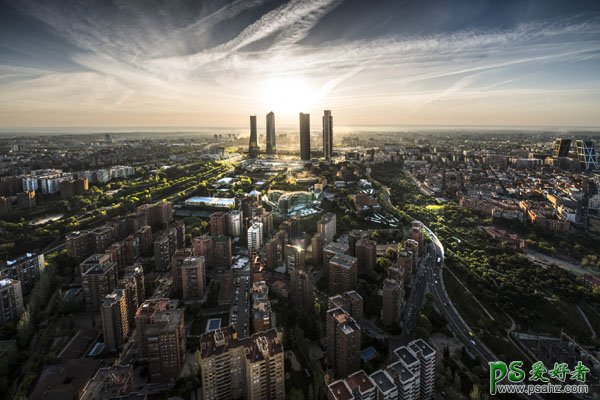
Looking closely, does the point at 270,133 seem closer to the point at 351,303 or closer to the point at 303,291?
the point at 303,291

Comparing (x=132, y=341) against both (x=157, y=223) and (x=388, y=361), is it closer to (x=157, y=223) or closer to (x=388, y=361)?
(x=388, y=361)

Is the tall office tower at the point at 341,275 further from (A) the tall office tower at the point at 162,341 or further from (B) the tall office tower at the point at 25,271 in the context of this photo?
(B) the tall office tower at the point at 25,271

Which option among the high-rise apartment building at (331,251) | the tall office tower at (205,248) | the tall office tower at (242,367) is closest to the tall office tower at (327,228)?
the high-rise apartment building at (331,251)

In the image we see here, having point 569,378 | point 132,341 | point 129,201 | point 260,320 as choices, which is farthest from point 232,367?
point 129,201

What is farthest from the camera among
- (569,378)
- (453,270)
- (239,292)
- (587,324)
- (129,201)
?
(129,201)

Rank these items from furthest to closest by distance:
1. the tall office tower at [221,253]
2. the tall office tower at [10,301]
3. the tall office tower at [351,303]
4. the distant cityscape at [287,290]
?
the tall office tower at [221,253] < the tall office tower at [10,301] < the tall office tower at [351,303] < the distant cityscape at [287,290]

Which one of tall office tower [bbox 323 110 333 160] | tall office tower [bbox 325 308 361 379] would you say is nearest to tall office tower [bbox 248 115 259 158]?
tall office tower [bbox 323 110 333 160]
